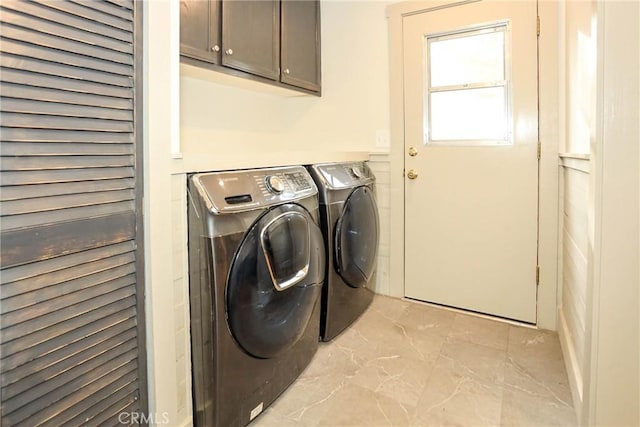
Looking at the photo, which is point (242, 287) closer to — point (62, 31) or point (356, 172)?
point (62, 31)

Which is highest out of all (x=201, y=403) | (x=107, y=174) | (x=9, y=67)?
(x=9, y=67)

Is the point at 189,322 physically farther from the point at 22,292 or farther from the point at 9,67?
the point at 9,67

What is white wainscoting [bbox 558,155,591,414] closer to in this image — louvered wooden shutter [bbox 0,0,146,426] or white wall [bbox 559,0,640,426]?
white wall [bbox 559,0,640,426]

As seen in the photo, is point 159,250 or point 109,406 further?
point 159,250

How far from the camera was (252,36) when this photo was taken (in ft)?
6.79

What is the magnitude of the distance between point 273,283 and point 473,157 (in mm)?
1524

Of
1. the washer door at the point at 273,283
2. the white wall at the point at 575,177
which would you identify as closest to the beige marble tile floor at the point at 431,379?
the white wall at the point at 575,177

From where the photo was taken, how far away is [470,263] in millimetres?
2307

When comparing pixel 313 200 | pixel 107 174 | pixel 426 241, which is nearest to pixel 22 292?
pixel 107 174

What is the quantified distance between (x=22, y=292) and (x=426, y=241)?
82.3 inches

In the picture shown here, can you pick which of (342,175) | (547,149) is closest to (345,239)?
(342,175)

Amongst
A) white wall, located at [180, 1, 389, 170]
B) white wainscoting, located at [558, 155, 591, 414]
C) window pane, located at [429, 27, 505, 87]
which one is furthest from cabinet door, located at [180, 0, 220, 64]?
white wainscoting, located at [558, 155, 591, 414]

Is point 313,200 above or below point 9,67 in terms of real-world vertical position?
below

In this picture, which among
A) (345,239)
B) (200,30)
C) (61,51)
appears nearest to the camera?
(61,51)
